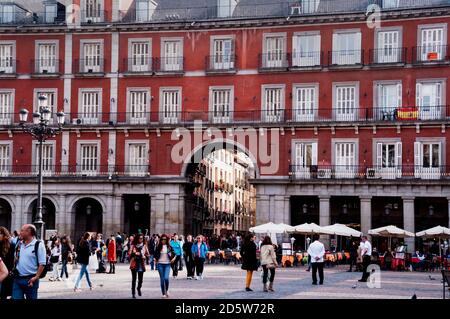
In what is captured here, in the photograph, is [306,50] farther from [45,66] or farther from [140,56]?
[45,66]

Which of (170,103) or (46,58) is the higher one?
(46,58)

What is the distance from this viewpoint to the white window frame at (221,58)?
48.6m

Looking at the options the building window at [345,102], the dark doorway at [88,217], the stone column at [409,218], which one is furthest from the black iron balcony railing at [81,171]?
the stone column at [409,218]

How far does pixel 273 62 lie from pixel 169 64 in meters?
6.98

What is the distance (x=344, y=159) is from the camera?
4644 cm

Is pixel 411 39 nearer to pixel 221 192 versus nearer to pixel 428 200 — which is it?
pixel 428 200

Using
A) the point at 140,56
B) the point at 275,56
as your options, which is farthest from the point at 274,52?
the point at 140,56

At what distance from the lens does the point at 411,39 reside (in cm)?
4544

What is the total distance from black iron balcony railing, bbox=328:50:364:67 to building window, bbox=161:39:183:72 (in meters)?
9.89

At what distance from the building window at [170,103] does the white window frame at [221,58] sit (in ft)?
9.76

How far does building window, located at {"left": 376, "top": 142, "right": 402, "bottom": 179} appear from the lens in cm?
4512

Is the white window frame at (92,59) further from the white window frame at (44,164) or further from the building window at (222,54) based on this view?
the building window at (222,54)

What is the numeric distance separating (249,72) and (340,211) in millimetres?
10807
